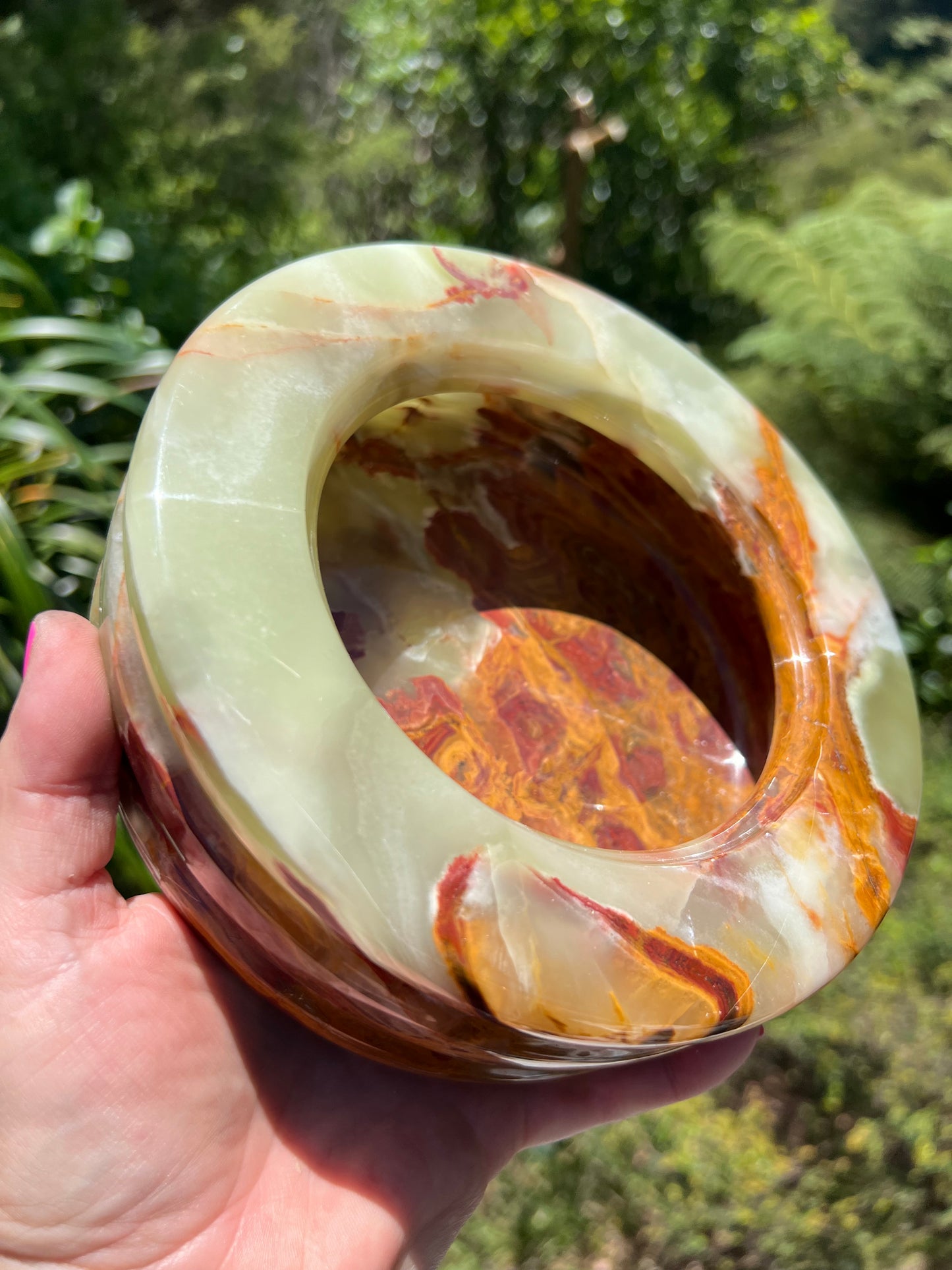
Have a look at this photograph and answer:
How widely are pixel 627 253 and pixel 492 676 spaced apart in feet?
8.09

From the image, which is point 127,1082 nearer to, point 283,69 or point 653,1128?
point 653,1128

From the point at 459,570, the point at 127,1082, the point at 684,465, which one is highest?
the point at 684,465

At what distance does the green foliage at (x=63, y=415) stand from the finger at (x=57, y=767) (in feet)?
1.52

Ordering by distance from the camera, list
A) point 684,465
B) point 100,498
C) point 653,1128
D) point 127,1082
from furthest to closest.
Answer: point 653,1128 < point 100,498 < point 684,465 < point 127,1082

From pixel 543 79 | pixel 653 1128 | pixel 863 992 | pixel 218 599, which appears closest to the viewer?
pixel 218 599

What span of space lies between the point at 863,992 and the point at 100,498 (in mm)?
1353

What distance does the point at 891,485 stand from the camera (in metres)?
2.07

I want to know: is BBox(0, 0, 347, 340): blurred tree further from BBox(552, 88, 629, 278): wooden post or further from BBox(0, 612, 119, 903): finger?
BBox(0, 612, 119, 903): finger

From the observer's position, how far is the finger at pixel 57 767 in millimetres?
581

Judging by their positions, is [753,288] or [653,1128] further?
[753,288]

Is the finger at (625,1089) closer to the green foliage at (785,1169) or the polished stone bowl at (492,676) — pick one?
the polished stone bowl at (492,676)

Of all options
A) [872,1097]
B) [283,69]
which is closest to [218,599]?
[872,1097]

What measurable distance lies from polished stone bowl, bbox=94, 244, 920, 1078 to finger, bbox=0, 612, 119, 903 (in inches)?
0.8

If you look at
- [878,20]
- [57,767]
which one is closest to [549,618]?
[57,767]
